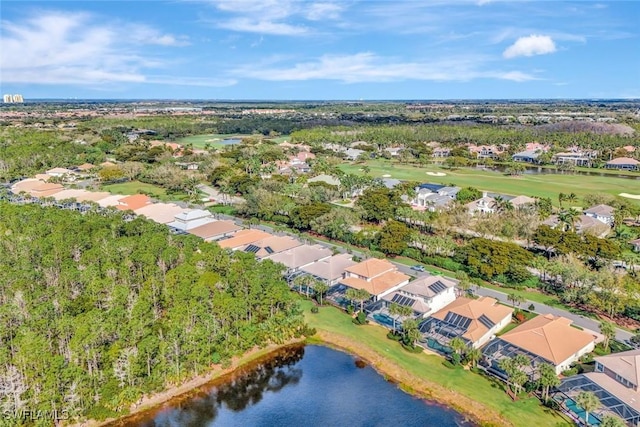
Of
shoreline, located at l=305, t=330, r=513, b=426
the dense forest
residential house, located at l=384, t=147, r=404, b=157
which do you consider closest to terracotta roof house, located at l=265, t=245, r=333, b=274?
the dense forest

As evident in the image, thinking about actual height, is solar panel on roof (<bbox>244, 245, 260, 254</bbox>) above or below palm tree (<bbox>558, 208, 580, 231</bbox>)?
below

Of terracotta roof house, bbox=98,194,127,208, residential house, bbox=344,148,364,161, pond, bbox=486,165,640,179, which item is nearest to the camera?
terracotta roof house, bbox=98,194,127,208

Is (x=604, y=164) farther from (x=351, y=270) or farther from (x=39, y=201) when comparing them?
(x=39, y=201)

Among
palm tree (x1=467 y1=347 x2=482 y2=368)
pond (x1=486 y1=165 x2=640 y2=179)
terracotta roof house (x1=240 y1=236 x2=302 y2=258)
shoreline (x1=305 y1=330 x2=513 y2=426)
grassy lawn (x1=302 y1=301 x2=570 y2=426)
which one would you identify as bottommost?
shoreline (x1=305 y1=330 x2=513 y2=426)

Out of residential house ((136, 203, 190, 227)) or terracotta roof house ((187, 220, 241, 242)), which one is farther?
residential house ((136, 203, 190, 227))

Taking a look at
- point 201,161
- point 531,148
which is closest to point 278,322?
point 201,161

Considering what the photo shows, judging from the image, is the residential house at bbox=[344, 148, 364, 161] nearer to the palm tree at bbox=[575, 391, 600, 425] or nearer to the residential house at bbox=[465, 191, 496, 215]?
the residential house at bbox=[465, 191, 496, 215]

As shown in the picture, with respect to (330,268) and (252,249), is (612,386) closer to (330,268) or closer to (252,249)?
(330,268)

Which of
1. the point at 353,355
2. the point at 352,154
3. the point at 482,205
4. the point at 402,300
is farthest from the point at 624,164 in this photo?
the point at 353,355

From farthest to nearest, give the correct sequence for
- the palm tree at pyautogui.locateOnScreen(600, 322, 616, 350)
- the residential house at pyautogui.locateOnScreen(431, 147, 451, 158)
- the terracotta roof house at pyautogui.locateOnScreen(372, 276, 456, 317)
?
1. the residential house at pyautogui.locateOnScreen(431, 147, 451, 158)
2. the terracotta roof house at pyautogui.locateOnScreen(372, 276, 456, 317)
3. the palm tree at pyautogui.locateOnScreen(600, 322, 616, 350)
